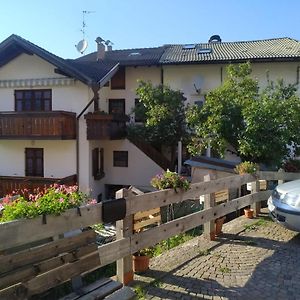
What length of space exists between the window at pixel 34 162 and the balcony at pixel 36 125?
5.60 ft

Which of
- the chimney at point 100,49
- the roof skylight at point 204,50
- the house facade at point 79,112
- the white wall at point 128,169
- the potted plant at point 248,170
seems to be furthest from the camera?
the chimney at point 100,49

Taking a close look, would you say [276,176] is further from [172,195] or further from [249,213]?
[172,195]

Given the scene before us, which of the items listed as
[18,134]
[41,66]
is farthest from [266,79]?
[18,134]

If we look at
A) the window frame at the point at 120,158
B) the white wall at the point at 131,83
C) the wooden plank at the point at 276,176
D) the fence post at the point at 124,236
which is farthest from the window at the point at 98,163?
the fence post at the point at 124,236

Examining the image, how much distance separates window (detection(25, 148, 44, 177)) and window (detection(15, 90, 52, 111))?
7.12ft

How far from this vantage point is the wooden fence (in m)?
3.35

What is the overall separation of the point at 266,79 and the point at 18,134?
13.6 m

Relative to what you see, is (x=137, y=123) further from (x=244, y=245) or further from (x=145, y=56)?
(x=244, y=245)

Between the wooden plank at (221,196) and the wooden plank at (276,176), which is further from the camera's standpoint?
the wooden plank at (276,176)

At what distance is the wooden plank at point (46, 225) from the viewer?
129 inches

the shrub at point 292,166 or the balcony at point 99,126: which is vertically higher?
the balcony at point 99,126

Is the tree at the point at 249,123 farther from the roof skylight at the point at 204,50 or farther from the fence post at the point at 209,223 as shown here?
the roof skylight at the point at 204,50

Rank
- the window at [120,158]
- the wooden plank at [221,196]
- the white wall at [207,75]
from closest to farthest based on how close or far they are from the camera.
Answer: the wooden plank at [221,196]
the window at [120,158]
the white wall at [207,75]

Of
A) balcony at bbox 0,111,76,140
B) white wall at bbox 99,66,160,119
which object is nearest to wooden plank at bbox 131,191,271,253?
balcony at bbox 0,111,76,140
